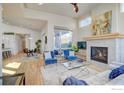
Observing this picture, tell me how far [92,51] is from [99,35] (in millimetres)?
817

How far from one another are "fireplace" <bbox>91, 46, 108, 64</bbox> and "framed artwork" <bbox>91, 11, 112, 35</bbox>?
607 millimetres

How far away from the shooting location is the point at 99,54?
15.9 ft

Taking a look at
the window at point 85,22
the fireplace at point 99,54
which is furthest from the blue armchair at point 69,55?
the window at point 85,22

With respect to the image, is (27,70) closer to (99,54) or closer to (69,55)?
(69,55)

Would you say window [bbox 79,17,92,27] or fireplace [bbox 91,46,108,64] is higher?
window [bbox 79,17,92,27]

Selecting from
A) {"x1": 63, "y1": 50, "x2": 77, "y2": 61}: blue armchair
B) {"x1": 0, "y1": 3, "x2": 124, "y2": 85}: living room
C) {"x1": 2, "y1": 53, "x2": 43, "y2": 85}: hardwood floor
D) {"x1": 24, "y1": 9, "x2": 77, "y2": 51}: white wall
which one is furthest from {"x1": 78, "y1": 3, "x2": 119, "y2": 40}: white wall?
{"x1": 2, "y1": 53, "x2": 43, "y2": 85}: hardwood floor

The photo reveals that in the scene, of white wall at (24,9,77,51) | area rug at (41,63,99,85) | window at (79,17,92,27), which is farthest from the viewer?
white wall at (24,9,77,51)

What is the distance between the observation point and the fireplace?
14.7 feet

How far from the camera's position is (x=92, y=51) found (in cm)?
524

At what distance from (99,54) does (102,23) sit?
115cm

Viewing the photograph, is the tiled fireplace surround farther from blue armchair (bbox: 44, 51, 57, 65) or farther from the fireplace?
blue armchair (bbox: 44, 51, 57, 65)

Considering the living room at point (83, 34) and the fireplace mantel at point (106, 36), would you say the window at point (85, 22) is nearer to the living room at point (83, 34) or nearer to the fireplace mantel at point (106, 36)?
the living room at point (83, 34)
